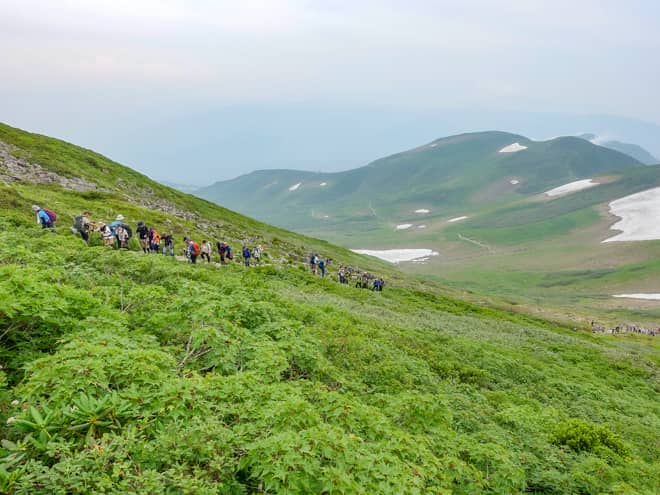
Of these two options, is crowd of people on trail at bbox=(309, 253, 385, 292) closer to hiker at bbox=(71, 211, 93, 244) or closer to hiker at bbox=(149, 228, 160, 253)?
hiker at bbox=(149, 228, 160, 253)

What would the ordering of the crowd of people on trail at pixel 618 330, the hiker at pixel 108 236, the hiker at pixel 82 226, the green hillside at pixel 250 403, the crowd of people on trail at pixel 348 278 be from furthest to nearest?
the crowd of people on trail at pixel 618 330 → the crowd of people on trail at pixel 348 278 → the hiker at pixel 108 236 → the hiker at pixel 82 226 → the green hillside at pixel 250 403

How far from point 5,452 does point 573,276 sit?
537 ft

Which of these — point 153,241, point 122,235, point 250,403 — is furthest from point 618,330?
point 250,403

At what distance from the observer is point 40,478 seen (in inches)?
225

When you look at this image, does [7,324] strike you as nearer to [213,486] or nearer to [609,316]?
[213,486]

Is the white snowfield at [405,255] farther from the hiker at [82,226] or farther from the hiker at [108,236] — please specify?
the hiker at [82,226]

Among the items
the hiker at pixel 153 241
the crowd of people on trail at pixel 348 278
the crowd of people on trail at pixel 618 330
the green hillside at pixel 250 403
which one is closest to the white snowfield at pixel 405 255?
the crowd of people on trail at pixel 618 330

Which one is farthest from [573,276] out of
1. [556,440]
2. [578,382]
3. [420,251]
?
[556,440]

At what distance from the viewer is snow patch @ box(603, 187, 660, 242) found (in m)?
166

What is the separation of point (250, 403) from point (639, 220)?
217m

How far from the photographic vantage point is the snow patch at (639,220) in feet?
544

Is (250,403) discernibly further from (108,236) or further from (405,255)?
(405,255)

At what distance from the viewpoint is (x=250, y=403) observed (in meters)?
8.30

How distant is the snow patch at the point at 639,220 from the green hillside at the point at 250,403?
174m
